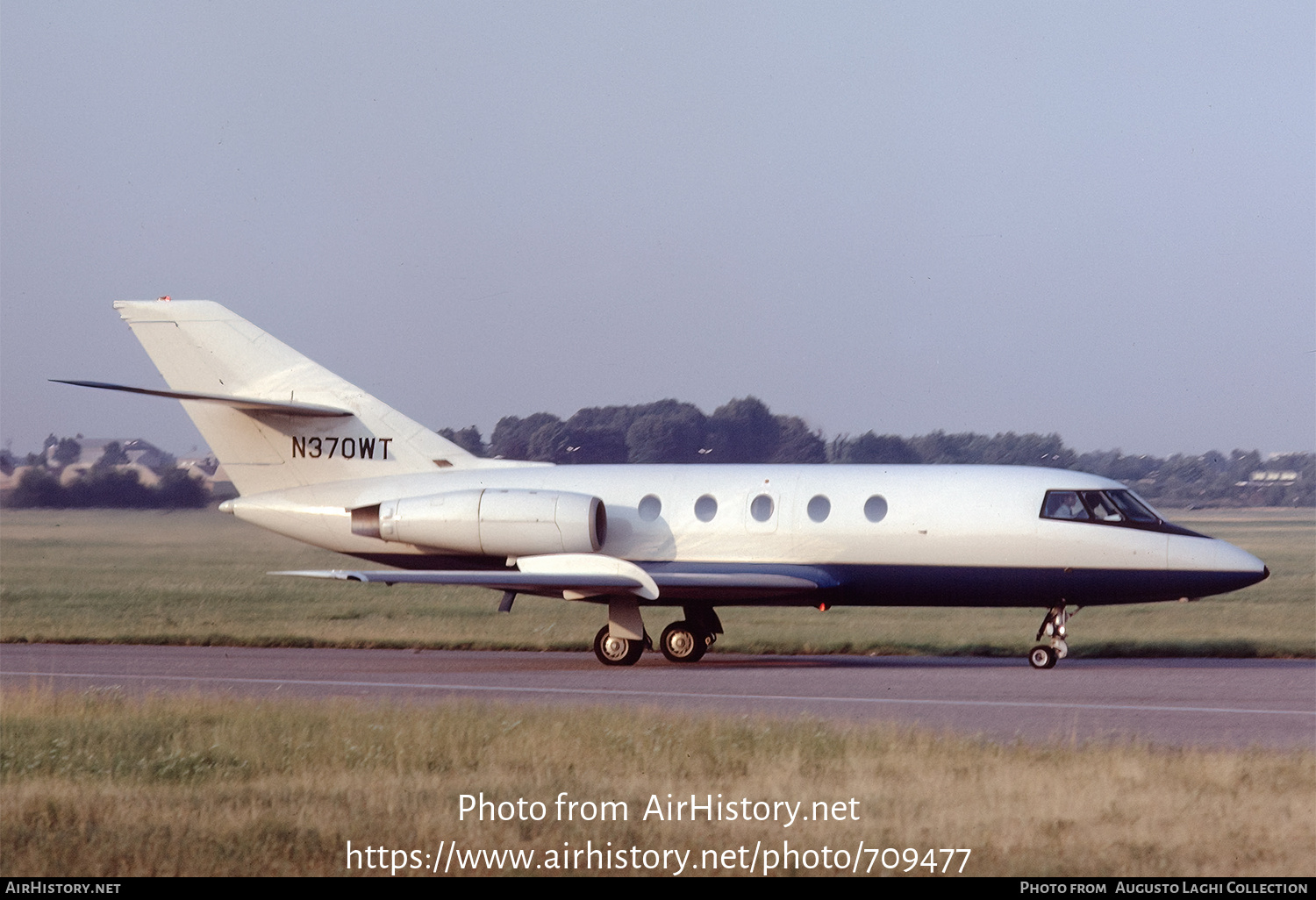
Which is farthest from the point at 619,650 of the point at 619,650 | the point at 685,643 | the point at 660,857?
the point at 660,857

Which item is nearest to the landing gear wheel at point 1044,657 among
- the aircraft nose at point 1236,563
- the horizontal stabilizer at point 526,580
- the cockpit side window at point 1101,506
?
the cockpit side window at point 1101,506

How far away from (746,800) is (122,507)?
28.9m

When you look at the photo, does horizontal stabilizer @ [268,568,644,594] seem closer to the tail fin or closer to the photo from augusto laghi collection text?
the tail fin

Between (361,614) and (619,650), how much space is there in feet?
38.1

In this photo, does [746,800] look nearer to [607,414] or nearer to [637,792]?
[637,792]

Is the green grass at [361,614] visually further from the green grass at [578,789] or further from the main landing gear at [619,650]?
the green grass at [578,789]

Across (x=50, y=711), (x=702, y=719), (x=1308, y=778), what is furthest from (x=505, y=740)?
(x=1308, y=778)

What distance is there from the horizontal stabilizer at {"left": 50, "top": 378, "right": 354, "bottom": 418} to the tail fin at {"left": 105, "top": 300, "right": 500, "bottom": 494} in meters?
0.04

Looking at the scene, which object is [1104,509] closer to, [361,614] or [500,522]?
[500,522]

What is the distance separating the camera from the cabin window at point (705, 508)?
2200cm

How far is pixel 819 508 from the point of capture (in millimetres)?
21469

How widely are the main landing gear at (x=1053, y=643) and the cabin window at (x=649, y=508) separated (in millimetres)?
5702

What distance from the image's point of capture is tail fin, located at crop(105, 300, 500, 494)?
23766 mm

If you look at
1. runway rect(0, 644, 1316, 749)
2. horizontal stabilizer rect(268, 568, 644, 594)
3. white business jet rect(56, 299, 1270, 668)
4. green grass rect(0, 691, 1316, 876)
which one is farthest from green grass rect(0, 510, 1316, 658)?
green grass rect(0, 691, 1316, 876)
